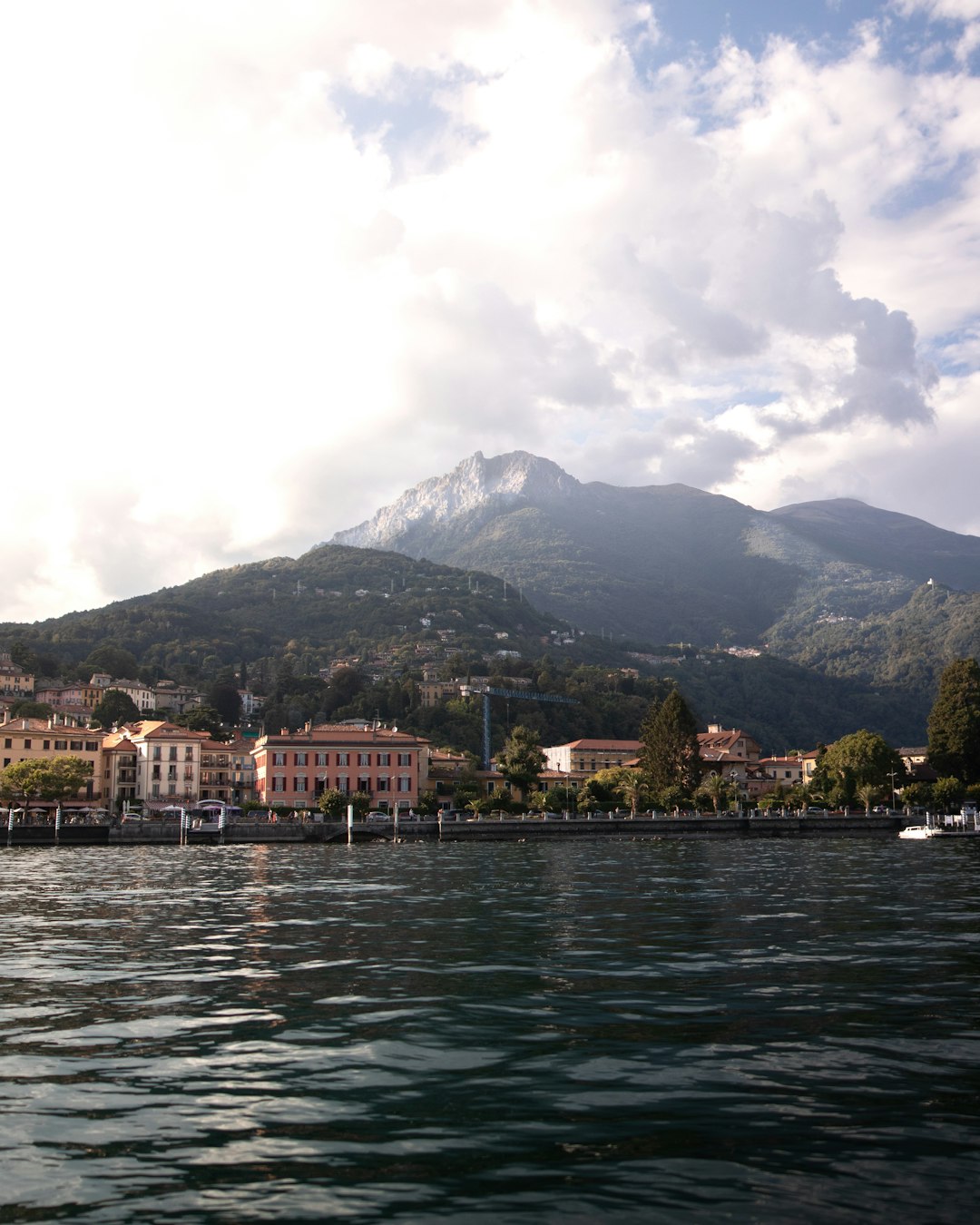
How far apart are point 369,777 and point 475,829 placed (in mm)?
22327

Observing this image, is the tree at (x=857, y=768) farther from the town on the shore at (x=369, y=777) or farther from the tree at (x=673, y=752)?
the tree at (x=673, y=752)

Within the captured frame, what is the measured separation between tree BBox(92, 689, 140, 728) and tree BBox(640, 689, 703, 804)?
81.3 m

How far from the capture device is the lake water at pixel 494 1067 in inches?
431

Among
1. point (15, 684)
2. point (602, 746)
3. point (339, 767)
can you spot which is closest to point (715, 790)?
point (339, 767)

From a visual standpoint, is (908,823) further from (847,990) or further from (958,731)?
(847,990)

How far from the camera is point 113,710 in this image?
173250mm

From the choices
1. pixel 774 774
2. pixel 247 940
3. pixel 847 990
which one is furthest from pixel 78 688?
pixel 847 990

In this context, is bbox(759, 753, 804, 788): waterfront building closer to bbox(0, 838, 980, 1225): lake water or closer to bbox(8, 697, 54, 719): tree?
bbox(8, 697, 54, 719): tree

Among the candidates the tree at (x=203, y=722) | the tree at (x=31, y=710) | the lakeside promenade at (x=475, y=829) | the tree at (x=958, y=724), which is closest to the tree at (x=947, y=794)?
the tree at (x=958, y=724)

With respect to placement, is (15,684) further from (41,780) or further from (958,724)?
(958,724)

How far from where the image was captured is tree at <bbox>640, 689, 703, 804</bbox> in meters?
128

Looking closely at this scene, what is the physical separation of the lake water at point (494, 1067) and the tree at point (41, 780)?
82.0 meters

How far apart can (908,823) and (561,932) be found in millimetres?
95957

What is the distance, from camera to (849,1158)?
1166 cm
